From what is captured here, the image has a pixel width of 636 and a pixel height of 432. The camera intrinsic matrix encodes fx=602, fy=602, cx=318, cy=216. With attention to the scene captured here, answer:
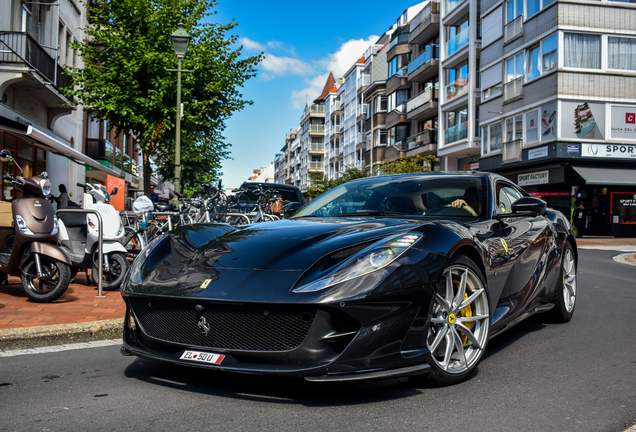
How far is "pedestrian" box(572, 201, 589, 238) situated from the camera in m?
27.1

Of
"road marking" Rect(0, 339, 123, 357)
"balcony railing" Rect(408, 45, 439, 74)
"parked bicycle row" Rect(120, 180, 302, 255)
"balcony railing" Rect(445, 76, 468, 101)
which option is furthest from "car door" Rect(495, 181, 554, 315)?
"balcony railing" Rect(408, 45, 439, 74)

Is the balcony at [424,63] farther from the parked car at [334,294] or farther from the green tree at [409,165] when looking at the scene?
the parked car at [334,294]

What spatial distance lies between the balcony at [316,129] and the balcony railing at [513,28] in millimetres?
61289

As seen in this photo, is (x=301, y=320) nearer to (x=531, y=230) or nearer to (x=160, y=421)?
(x=160, y=421)

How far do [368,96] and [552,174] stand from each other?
1248 inches

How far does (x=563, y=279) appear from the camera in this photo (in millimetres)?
5309

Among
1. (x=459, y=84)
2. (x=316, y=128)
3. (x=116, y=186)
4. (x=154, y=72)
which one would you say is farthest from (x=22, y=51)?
(x=316, y=128)

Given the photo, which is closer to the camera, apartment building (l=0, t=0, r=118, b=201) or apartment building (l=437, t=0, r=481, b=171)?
apartment building (l=0, t=0, r=118, b=201)

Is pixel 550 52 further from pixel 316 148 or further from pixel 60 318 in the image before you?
pixel 316 148

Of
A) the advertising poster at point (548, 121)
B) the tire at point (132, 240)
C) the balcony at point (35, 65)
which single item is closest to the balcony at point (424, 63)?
the advertising poster at point (548, 121)

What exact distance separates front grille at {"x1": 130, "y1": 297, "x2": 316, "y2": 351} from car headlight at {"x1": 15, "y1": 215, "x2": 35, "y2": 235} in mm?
3858

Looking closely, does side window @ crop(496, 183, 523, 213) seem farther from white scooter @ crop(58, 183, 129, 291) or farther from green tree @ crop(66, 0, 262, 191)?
green tree @ crop(66, 0, 262, 191)

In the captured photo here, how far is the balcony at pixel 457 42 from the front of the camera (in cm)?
3591

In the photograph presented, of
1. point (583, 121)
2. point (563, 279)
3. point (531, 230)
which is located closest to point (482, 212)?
point (531, 230)
